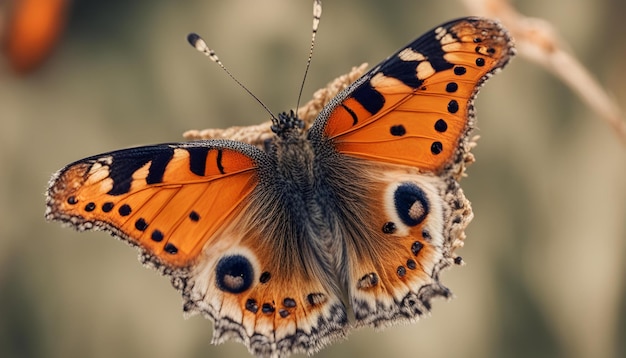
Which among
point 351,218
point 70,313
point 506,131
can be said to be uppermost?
point 506,131

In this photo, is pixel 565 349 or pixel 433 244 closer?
pixel 433 244

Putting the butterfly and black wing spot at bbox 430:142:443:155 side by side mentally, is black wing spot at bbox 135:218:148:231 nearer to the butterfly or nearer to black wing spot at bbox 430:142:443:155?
the butterfly

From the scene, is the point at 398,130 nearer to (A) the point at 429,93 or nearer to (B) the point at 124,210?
(A) the point at 429,93

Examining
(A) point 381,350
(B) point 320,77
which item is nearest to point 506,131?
(B) point 320,77

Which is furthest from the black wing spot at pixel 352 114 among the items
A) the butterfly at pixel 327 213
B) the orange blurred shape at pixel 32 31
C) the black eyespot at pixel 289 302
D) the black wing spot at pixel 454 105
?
the orange blurred shape at pixel 32 31

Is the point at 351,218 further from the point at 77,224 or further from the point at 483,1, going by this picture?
the point at 483,1

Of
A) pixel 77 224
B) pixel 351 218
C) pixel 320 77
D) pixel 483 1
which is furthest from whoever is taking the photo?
pixel 320 77

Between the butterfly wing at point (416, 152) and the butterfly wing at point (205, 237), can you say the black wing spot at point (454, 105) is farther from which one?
the butterfly wing at point (205, 237)
